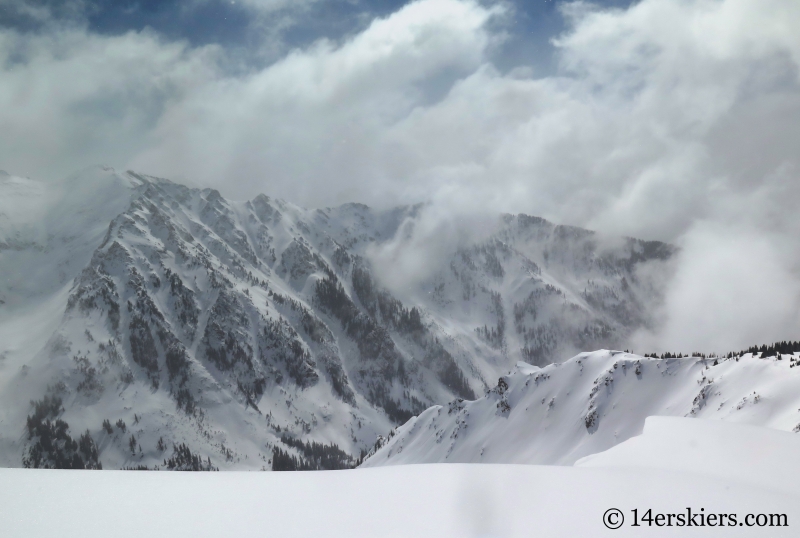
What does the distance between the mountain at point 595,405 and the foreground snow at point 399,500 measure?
180 feet

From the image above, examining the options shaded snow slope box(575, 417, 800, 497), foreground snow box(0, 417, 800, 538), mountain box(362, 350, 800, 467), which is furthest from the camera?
mountain box(362, 350, 800, 467)

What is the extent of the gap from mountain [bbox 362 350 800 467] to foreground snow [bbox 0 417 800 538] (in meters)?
54.8

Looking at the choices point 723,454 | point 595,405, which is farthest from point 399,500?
point 595,405

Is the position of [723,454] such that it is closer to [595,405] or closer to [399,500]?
[399,500]

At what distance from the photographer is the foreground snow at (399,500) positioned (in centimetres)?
665

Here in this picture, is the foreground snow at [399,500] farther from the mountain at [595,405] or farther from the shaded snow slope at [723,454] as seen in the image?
the mountain at [595,405]

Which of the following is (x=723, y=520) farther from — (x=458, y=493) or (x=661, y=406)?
(x=661, y=406)

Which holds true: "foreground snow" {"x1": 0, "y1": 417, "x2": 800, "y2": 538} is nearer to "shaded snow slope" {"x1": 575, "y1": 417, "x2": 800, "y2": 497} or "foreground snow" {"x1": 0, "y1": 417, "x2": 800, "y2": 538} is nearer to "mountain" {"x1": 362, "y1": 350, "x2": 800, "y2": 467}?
"shaded snow slope" {"x1": 575, "y1": 417, "x2": 800, "y2": 497}

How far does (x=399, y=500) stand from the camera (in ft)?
25.3

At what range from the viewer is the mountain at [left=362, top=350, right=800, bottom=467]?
6781cm

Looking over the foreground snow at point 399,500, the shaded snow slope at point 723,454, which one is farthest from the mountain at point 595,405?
the foreground snow at point 399,500

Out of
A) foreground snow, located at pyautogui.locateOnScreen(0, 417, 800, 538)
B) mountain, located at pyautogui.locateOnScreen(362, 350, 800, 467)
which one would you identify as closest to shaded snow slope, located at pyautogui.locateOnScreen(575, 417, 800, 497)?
foreground snow, located at pyautogui.locateOnScreen(0, 417, 800, 538)

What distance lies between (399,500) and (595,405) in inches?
4290

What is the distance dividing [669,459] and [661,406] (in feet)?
309
